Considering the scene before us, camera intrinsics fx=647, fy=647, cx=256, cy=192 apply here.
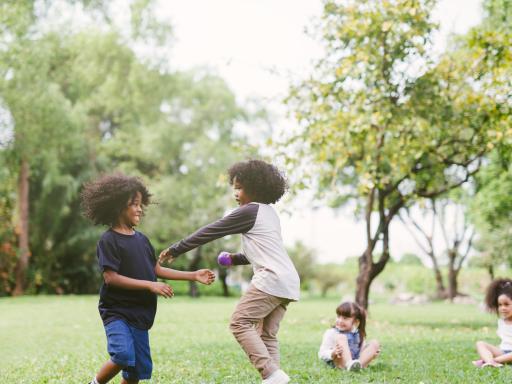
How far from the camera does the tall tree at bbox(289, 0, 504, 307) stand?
11.9 metres

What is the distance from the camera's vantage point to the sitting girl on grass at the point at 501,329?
6.93m

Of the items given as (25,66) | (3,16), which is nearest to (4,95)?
(25,66)

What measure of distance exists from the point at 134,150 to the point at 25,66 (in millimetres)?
13054

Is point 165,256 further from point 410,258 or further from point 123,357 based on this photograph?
point 410,258

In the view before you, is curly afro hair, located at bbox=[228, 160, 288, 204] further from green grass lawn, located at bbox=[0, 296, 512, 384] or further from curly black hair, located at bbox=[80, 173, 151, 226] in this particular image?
green grass lawn, located at bbox=[0, 296, 512, 384]

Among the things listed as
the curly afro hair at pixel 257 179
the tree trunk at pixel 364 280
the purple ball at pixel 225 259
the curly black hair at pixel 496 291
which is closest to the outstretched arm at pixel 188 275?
the purple ball at pixel 225 259

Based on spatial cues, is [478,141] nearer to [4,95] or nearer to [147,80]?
[4,95]

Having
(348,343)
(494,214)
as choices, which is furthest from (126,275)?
(494,214)

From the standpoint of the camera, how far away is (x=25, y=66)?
22797 millimetres

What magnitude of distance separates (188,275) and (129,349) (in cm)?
64

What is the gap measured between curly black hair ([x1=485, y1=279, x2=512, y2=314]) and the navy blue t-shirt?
432 centimetres

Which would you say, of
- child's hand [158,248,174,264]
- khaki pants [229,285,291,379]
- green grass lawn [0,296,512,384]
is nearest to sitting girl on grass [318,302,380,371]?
green grass lawn [0,296,512,384]

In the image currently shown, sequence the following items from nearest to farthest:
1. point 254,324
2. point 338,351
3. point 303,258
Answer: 1. point 254,324
2. point 338,351
3. point 303,258

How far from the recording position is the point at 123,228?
457 centimetres
